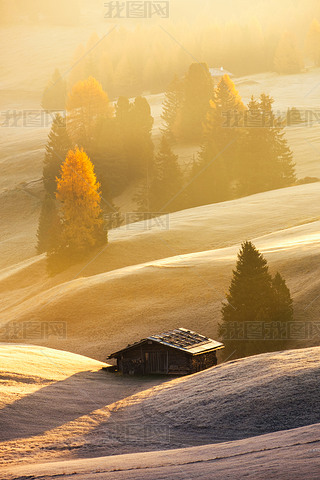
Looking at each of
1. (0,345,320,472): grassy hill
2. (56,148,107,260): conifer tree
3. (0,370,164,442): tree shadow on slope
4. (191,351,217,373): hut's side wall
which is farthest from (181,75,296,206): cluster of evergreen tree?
(0,345,320,472): grassy hill

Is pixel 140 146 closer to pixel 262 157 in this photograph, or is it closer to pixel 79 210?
pixel 262 157

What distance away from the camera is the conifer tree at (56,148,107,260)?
52469 millimetres

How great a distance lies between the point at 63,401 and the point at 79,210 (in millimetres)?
32636

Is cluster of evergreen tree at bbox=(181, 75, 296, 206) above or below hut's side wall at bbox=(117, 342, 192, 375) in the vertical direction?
above

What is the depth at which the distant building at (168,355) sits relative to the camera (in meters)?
28.1

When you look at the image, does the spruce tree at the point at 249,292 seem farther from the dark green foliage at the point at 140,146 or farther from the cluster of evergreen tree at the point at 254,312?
the dark green foliage at the point at 140,146

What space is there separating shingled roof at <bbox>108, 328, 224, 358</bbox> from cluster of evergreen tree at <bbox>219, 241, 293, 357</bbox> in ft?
7.67

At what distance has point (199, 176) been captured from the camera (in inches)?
3068

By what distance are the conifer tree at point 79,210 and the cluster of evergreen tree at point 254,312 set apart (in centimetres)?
2182

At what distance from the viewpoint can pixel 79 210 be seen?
53469mm

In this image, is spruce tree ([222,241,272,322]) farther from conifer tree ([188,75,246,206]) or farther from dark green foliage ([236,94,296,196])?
dark green foliage ([236,94,296,196])

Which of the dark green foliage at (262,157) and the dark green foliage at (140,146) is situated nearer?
the dark green foliage at (262,157)

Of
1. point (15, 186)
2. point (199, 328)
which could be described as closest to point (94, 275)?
point (199, 328)

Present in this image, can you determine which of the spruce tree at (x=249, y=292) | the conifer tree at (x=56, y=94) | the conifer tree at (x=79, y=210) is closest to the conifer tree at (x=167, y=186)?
the conifer tree at (x=79, y=210)
